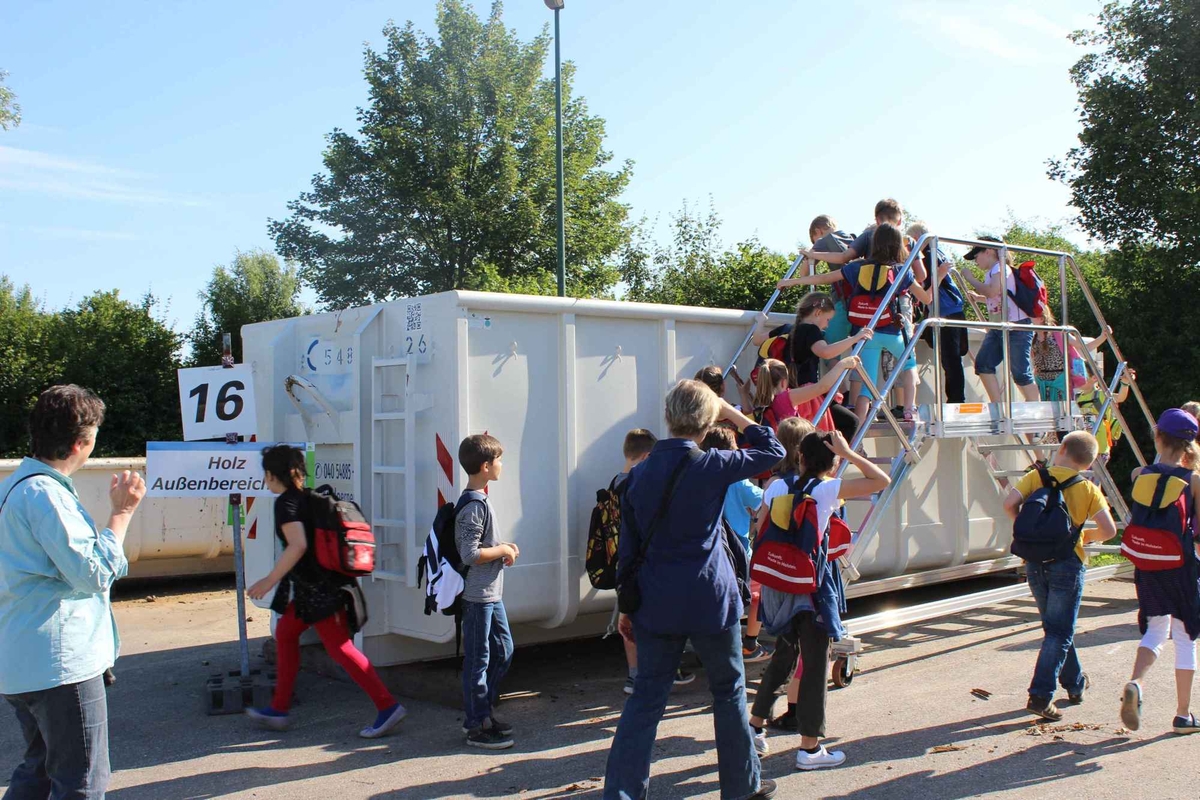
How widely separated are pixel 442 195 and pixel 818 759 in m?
28.3

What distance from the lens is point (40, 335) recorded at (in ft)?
72.6

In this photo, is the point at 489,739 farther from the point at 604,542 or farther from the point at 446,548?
the point at 604,542

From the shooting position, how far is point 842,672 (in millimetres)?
6344

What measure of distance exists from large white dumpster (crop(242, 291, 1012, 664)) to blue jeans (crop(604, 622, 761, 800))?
79.7 inches

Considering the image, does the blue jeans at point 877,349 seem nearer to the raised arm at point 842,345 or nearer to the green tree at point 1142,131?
the raised arm at point 842,345

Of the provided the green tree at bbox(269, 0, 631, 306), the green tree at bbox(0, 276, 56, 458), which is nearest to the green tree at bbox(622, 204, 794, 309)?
the green tree at bbox(269, 0, 631, 306)

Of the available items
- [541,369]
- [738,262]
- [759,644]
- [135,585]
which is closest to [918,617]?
[759,644]

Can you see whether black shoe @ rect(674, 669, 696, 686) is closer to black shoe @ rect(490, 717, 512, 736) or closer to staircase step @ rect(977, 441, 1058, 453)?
black shoe @ rect(490, 717, 512, 736)

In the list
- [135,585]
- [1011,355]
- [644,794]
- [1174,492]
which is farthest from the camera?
[135,585]

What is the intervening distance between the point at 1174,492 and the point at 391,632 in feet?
14.8

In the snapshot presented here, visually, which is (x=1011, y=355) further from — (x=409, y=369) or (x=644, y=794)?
(x=644, y=794)

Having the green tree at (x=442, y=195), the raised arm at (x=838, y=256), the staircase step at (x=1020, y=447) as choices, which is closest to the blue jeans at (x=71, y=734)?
the raised arm at (x=838, y=256)

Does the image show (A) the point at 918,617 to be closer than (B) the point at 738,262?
Yes

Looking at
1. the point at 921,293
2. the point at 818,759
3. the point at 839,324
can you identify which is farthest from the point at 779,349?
the point at 818,759
